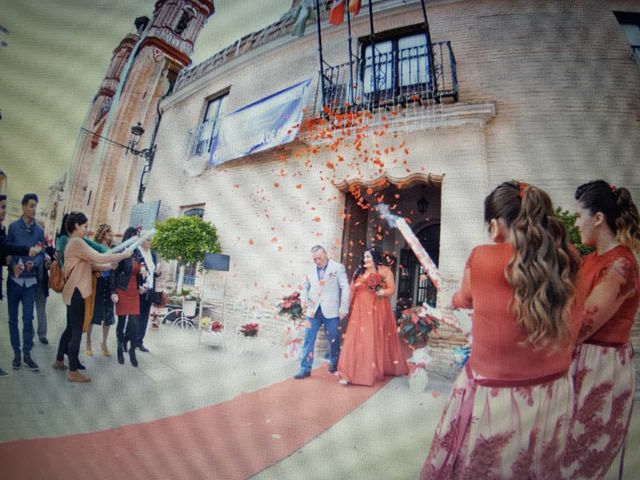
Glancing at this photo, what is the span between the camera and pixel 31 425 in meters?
0.83

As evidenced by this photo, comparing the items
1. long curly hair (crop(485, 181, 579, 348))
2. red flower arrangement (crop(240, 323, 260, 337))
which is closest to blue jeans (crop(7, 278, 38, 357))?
red flower arrangement (crop(240, 323, 260, 337))

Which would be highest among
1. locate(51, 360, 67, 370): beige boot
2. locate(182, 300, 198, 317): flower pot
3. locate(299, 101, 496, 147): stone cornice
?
locate(299, 101, 496, 147): stone cornice

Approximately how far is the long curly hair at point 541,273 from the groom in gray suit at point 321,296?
1.75ft

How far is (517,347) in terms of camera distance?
25.7 inches

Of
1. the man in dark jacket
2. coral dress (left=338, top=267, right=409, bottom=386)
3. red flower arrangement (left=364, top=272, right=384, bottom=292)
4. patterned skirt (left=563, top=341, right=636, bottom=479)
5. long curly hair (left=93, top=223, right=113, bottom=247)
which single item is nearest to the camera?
patterned skirt (left=563, top=341, right=636, bottom=479)

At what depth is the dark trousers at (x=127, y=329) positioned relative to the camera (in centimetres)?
100

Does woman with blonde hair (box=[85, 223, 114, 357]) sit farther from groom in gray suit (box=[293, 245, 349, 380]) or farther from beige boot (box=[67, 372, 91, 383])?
groom in gray suit (box=[293, 245, 349, 380])

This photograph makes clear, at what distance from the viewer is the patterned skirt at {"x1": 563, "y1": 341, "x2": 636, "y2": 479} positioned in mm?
724

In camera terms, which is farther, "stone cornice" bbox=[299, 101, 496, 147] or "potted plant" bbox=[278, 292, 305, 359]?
"potted plant" bbox=[278, 292, 305, 359]

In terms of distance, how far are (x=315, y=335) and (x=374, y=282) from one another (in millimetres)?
697

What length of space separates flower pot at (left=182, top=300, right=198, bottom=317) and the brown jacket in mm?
262

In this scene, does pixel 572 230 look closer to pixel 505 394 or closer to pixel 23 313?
pixel 505 394

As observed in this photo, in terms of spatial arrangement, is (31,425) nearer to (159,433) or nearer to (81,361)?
(81,361)

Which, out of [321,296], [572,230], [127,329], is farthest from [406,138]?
[127,329]
